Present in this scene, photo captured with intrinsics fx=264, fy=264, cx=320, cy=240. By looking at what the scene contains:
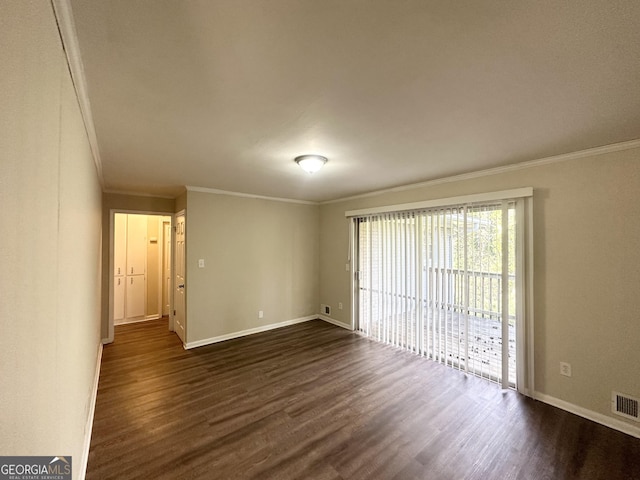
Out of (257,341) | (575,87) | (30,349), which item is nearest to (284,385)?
(257,341)

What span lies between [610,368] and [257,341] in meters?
4.09

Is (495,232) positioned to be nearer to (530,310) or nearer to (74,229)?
(530,310)

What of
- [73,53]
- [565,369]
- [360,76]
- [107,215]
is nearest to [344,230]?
[565,369]

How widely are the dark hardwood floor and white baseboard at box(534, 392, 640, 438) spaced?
3.0 inches

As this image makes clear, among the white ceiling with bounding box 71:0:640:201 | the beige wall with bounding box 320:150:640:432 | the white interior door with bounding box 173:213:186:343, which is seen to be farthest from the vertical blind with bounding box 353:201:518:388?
the white interior door with bounding box 173:213:186:343

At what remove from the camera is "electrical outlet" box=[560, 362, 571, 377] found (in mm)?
2527

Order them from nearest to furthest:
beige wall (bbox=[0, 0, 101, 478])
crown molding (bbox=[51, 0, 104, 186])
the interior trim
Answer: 1. beige wall (bbox=[0, 0, 101, 478])
2. crown molding (bbox=[51, 0, 104, 186])
3. the interior trim

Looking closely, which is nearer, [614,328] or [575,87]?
[575,87]

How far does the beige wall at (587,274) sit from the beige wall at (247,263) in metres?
3.50

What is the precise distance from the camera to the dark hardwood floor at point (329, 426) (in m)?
1.88

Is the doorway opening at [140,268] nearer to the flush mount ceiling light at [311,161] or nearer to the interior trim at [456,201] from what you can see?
the flush mount ceiling light at [311,161]

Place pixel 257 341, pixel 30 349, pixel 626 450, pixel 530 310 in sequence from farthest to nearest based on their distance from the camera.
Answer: pixel 257 341 → pixel 530 310 → pixel 626 450 → pixel 30 349

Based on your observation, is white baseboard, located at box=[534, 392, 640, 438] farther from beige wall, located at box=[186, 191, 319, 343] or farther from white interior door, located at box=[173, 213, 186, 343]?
white interior door, located at box=[173, 213, 186, 343]

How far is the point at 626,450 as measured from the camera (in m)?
2.03
